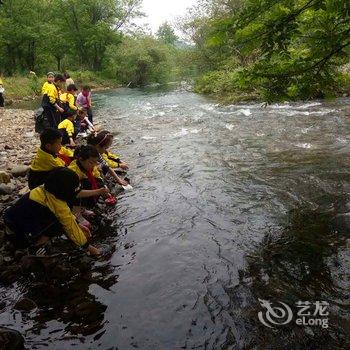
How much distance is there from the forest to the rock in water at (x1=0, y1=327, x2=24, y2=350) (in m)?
4.11

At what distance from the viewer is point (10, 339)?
346 cm

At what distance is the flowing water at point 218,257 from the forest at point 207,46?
1915mm

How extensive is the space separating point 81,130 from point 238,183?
23.4 feet

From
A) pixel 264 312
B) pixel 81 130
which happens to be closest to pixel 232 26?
pixel 264 312

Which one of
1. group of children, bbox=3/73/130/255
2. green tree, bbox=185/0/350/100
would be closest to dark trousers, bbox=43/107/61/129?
group of children, bbox=3/73/130/255

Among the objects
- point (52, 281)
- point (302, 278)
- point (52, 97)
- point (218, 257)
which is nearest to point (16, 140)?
point (52, 97)

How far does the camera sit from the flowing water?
3.69 m

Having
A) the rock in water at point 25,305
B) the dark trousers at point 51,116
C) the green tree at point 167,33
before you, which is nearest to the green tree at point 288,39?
the rock in water at point 25,305

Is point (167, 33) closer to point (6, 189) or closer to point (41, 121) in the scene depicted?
point (41, 121)

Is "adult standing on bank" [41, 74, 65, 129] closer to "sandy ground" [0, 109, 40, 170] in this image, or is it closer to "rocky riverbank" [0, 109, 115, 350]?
"sandy ground" [0, 109, 40, 170]

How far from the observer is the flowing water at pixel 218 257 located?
3.69 metres

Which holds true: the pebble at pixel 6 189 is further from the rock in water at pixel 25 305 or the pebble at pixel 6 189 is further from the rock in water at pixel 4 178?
the rock in water at pixel 25 305

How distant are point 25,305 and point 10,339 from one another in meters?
0.70

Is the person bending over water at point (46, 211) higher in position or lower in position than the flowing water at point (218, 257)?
higher
